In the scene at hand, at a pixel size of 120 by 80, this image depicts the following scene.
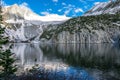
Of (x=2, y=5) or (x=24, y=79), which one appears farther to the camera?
(x=2, y=5)

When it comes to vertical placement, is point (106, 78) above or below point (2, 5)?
below

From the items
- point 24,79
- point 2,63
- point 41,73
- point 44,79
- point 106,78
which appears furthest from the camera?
point 106,78

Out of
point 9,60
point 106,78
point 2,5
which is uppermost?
point 2,5

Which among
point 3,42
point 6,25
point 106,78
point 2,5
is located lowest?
point 106,78

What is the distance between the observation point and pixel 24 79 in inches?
633

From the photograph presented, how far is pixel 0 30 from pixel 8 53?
1.97 m

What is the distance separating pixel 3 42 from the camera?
1936 centimetres

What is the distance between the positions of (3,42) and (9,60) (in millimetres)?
1845

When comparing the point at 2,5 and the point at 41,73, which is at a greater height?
the point at 2,5

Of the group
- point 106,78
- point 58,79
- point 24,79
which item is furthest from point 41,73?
Result: point 106,78

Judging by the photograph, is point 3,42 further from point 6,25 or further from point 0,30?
point 6,25

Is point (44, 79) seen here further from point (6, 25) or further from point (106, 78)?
point (106, 78)

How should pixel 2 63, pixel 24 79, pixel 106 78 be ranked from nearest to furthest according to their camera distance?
pixel 24 79 → pixel 2 63 → pixel 106 78

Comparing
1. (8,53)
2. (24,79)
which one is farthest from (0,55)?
(24,79)
